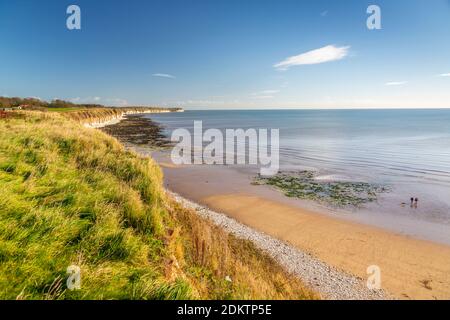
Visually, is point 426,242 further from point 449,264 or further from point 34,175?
point 34,175

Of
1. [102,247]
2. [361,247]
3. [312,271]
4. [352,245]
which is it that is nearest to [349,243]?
[352,245]

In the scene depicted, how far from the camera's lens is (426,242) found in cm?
1044

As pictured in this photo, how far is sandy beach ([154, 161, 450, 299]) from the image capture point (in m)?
7.99

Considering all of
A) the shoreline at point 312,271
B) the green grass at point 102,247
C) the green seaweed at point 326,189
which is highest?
the green grass at point 102,247

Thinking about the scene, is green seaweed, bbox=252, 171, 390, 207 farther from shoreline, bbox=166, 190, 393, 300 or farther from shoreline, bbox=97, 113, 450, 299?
shoreline, bbox=166, 190, 393, 300

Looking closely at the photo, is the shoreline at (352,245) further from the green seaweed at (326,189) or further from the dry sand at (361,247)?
the green seaweed at (326,189)

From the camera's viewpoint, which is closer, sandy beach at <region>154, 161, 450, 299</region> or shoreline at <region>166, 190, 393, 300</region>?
shoreline at <region>166, 190, 393, 300</region>

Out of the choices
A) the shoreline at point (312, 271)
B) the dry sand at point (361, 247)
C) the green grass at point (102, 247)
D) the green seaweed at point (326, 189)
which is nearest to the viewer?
the green grass at point (102, 247)

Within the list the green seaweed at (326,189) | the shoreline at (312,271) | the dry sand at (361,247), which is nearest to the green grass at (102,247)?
the shoreline at (312,271)

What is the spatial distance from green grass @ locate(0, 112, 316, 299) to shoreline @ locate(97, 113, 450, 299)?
265 centimetres

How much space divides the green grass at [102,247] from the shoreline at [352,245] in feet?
Answer: 8.69

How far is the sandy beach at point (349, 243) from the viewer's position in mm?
7989

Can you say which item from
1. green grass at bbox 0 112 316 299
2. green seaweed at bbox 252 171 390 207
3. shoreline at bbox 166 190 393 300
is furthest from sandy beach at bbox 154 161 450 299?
green grass at bbox 0 112 316 299
